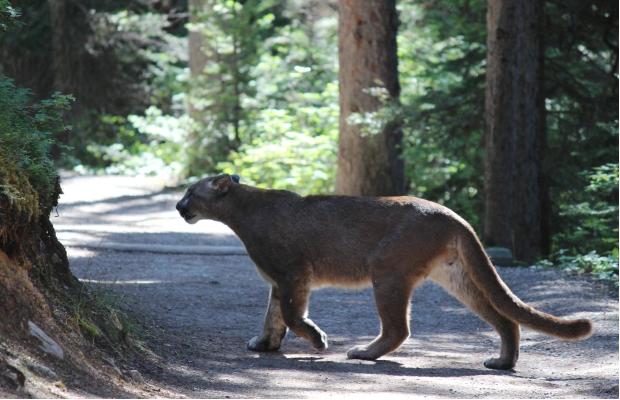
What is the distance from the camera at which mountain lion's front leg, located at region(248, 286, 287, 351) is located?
9.10 m

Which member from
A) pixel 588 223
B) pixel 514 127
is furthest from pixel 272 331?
pixel 588 223

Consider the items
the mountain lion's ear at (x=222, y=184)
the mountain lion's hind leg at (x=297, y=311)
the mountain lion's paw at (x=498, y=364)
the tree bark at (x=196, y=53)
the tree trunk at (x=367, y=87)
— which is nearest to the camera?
the mountain lion's paw at (x=498, y=364)

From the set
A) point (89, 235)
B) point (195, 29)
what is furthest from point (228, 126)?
point (89, 235)

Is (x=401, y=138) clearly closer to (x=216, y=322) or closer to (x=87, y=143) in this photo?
(x=216, y=322)

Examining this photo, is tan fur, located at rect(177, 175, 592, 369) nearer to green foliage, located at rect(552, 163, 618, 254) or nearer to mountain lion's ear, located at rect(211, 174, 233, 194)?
mountain lion's ear, located at rect(211, 174, 233, 194)

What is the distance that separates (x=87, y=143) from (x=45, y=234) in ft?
74.1

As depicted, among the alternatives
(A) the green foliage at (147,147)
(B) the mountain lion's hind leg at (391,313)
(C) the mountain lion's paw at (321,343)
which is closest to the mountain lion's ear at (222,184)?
(C) the mountain lion's paw at (321,343)

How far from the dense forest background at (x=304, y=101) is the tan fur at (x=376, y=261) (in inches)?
78.4

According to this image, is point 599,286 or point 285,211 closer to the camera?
point 285,211

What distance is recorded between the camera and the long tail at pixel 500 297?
8.45 m

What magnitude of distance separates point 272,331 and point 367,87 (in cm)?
1051

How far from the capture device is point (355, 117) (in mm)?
17297

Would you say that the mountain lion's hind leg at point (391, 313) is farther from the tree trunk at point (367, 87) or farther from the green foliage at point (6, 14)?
the tree trunk at point (367, 87)

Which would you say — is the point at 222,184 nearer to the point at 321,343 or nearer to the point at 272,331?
the point at 272,331
